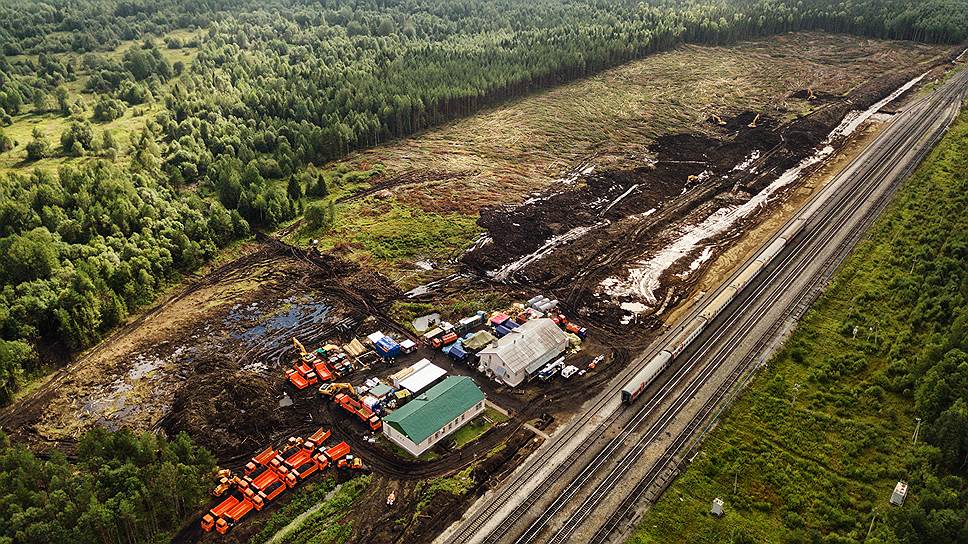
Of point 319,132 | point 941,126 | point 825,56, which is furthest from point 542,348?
point 825,56

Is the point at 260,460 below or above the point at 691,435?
above

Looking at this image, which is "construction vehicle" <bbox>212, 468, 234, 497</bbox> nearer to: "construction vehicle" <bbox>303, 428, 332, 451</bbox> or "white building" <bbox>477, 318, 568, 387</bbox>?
"construction vehicle" <bbox>303, 428, 332, 451</bbox>

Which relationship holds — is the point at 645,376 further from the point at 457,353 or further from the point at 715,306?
the point at 457,353

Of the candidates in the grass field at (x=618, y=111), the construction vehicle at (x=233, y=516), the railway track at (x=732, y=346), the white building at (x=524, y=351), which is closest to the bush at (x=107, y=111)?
the grass field at (x=618, y=111)

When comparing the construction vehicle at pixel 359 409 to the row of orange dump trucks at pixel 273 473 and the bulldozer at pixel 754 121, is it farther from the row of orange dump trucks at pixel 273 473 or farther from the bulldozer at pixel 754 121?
the bulldozer at pixel 754 121

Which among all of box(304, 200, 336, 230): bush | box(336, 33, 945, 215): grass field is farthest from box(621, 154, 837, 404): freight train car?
box(304, 200, 336, 230): bush

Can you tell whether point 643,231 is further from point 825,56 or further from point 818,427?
point 825,56

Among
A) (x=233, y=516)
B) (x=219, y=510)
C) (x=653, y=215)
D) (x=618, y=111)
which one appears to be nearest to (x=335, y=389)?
(x=219, y=510)
